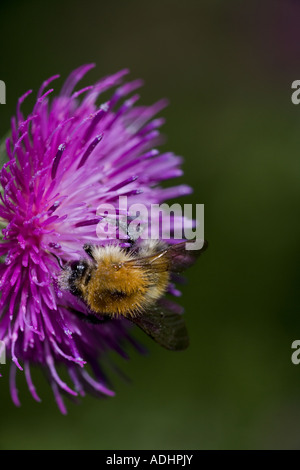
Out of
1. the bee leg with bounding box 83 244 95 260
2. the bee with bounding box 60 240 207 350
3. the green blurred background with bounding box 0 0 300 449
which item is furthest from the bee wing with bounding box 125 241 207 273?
the green blurred background with bounding box 0 0 300 449

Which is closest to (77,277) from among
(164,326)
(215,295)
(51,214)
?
(51,214)

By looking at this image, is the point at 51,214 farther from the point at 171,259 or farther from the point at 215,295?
the point at 215,295

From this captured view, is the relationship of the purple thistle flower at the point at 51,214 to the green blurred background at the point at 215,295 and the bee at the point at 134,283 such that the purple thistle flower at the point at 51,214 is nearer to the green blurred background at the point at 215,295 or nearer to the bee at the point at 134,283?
the bee at the point at 134,283

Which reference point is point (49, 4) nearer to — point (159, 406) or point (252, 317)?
point (252, 317)

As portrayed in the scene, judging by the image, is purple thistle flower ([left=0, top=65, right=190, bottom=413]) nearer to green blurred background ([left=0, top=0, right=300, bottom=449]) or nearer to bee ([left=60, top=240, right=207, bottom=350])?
bee ([left=60, top=240, right=207, bottom=350])

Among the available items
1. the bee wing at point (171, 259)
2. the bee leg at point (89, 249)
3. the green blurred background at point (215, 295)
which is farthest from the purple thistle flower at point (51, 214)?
the green blurred background at point (215, 295)

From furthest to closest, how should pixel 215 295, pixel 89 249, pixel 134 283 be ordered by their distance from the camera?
1. pixel 215 295
2. pixel 89 249
3. pixel 134 283
